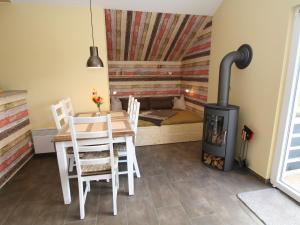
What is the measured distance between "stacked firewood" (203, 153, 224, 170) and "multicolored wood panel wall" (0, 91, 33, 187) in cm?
276

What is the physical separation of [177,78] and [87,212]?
12.9ft

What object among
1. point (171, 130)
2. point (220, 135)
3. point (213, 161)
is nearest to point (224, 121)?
point (220, 135)

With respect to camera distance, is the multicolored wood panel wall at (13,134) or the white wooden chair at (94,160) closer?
the white wooden chair at (94,160)

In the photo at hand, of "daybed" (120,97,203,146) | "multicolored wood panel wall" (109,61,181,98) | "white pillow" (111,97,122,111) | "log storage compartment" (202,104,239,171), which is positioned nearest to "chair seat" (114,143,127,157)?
"daybed" (120,97,203,146)

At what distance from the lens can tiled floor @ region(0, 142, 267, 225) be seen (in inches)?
68.6

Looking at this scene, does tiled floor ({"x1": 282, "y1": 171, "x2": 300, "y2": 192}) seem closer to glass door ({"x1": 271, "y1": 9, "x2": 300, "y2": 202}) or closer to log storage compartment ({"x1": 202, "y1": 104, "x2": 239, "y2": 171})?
glass door ({"x1": 271, "y1": 9, "x2": 300, "y2": 202})

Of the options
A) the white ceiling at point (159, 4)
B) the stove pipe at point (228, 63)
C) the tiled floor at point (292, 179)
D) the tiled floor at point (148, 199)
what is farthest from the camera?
the white ceiling at point (159, 4)

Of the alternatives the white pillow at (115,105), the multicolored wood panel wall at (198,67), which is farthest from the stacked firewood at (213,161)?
the white pillow at (115,105)

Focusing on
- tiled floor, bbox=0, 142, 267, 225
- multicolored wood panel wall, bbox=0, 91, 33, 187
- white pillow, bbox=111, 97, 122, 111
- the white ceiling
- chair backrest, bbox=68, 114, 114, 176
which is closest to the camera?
chair backrest, bbox=68, 114, 114, 176

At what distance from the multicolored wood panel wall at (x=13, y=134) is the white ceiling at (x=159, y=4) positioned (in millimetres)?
1493

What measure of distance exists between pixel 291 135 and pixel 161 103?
2.99 meters

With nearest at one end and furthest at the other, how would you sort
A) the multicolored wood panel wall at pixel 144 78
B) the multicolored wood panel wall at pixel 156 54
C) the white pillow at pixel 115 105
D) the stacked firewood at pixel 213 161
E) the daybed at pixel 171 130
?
the stacked firewood at pixel 213 161 → the multicolored wood panel wall at pixel 156 54 → the daybed at pixel 171 130 → the white pillow at pixel 115 105 → the multicolored wood panel wall at pixel 144 78

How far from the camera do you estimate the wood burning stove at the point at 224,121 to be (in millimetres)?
2412

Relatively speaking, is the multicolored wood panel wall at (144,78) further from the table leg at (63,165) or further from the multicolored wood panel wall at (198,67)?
the table leg at (63,165)
